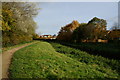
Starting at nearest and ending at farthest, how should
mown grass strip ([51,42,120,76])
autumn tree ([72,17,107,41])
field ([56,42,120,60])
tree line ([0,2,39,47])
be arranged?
mown grass strip ([51,42,120,76]), field ([56,42,120,60]), tree line ([0,2,39,47]), autumn tree ([72,17,107,41])

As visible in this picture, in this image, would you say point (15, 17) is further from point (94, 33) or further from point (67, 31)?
point (67, 31)

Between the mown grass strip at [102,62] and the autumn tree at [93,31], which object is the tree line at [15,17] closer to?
the mown grass strip at [102,62]

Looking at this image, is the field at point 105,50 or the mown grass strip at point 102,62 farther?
the field at point 105,50

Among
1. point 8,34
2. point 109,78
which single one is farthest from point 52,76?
point 8,34

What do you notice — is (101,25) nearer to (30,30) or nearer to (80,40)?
(80,40)

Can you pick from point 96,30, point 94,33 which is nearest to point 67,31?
point 94,33

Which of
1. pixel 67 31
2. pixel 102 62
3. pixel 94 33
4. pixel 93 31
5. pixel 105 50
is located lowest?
pixel 102 62

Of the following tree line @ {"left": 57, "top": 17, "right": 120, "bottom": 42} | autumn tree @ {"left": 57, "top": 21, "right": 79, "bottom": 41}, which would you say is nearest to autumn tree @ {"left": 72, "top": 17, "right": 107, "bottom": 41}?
tree line @ {"left": 57, "top": 17, "right": 120, "bottom": 42}

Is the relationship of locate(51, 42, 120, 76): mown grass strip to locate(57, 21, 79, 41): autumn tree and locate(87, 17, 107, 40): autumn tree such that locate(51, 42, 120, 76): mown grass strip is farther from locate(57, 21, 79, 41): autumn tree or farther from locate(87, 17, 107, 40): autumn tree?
locate(57, 21, 79, 41): autumn tree

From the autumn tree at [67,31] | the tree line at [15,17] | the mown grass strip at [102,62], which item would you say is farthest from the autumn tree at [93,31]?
the mown grass strip at [102,62]

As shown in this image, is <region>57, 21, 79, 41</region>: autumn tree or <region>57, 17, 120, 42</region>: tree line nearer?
<region>57, 17, 120, 42</region>: tree line

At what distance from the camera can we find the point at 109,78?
690 cm

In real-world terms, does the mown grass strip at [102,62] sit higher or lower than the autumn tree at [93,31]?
lower

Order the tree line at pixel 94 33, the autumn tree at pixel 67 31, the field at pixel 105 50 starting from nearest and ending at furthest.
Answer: the field at pixel 105 50 < the tree line at pixel 94 33 < the autumn tree at pixel 67 31
